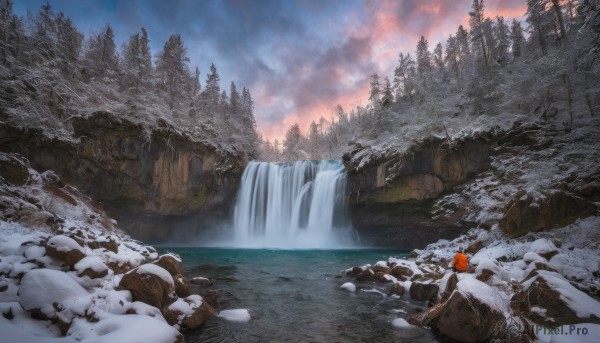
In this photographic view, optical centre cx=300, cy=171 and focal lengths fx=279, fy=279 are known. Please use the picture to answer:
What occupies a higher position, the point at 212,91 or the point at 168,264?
the point at 212,91

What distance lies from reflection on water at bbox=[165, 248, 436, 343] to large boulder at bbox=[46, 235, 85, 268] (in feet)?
10.3

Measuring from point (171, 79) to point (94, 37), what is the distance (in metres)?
15.5

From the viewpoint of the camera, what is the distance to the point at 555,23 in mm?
34594

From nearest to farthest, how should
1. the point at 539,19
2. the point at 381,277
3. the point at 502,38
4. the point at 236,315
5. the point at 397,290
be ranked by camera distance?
the point at 236,315
the point at 397,290
the point at 381,277
the point at 539,19
the point at 502,38

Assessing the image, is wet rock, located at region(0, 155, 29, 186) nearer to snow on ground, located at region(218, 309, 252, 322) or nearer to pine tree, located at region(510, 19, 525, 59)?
snow on ground, located at region(218, 309, 252, 322)

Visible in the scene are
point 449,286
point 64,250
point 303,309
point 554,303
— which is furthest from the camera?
point 303,309

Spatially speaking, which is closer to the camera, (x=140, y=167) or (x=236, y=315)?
(x=236, y=315)

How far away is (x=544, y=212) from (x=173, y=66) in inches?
1668

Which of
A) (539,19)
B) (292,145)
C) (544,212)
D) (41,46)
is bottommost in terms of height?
(544,212)

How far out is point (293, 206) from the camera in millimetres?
32812

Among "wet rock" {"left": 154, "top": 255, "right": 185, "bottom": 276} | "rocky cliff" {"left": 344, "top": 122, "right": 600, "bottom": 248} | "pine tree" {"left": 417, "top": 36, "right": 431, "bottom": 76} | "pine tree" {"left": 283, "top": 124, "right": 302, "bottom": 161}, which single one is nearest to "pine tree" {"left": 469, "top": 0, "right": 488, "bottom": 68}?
"pine tree" {"left": 417, "top": 36, "right": 431, "bottom": 76}

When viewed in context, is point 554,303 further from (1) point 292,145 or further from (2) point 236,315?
(1) point 292,145

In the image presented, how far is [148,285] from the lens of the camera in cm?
629

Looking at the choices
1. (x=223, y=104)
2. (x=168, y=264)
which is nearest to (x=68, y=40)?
(x=223, y=104)
